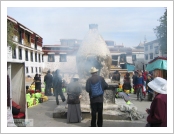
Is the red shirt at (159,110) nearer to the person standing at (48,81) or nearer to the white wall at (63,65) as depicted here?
the white wall at (63,65)

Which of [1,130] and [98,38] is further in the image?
[98,38]

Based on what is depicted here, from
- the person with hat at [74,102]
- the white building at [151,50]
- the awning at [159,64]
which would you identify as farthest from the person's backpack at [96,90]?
the white building at [151,50]

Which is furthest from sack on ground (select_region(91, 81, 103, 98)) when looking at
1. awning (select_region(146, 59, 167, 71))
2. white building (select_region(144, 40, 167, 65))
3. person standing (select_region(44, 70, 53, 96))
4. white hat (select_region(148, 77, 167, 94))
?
white building (select_region(144, 40, 167, 65))

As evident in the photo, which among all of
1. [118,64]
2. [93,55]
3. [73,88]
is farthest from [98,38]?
[118,64]

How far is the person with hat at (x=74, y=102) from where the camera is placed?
5627mm

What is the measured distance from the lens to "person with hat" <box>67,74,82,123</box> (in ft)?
18.5

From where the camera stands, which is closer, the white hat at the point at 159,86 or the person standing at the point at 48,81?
the white hat at the point at 159,86

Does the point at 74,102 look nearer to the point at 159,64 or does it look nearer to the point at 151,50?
the point at 159,64

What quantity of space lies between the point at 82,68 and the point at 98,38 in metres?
1.04

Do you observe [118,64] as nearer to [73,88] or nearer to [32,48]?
[32,48]

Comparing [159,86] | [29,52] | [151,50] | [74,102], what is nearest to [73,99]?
[74,102]

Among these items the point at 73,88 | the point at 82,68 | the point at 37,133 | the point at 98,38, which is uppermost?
the point at 98,38

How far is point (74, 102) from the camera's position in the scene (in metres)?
5.68

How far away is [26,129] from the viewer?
4.29m
